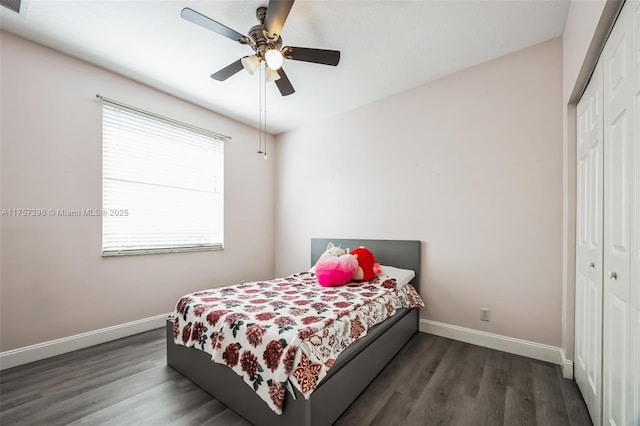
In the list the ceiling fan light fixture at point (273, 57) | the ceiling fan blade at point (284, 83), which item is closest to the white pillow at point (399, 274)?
the ceiling fan blade at point (284, 83)

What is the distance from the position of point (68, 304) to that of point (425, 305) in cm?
343

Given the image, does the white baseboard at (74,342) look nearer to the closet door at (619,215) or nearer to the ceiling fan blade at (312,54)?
the ceiling fan blade at (312,54)

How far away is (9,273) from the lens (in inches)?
86.0

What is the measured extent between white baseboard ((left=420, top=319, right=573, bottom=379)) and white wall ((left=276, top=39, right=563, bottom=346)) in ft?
0.20

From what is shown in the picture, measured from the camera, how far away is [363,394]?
1843mm

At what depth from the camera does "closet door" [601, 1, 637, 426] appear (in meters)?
1.10

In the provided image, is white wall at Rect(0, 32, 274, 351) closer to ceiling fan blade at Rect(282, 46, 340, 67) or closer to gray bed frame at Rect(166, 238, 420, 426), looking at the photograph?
gray bed frame at Rect(166, 238, 420, 426)

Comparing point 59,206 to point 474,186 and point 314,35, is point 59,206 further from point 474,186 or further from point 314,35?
point 474,186

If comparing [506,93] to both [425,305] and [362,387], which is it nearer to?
[425,305]

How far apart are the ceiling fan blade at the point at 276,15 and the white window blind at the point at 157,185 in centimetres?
199

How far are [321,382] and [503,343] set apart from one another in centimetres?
192

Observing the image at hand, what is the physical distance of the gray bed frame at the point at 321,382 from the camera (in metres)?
1.41

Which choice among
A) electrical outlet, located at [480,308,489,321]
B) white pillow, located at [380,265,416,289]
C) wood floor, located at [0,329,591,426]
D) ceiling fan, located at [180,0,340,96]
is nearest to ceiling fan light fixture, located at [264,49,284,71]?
ceiling fan, located at [180,0,340,96]

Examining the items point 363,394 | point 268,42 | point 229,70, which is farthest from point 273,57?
point 363,394
